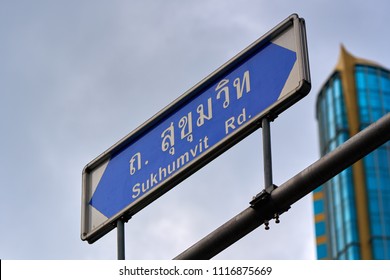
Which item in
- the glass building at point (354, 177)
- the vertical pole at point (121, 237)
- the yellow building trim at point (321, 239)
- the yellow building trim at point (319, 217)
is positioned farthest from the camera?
the yellow building trim at point (319, 217)

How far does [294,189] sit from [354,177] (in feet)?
157

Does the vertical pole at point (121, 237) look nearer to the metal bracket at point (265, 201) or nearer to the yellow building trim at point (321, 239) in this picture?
the metal bracket at point (265, 201)

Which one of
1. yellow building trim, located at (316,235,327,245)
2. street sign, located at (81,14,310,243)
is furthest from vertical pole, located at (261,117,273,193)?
yellow building trim, located at (316,235,327,245)

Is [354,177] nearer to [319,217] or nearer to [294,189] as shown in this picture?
[319,217]

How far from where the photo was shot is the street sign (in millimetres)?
5996

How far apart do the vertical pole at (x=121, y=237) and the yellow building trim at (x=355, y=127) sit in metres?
44.5

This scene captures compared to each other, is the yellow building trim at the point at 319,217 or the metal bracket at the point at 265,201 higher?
the yellow building trim at the point at 319,217

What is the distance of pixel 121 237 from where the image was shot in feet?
21.7

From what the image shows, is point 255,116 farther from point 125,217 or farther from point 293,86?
point 125,217

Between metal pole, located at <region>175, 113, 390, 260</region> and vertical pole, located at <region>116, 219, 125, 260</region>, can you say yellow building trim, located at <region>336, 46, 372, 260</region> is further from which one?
metal pole, located at <region>175, 113, 390, 260</region>

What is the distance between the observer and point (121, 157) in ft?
22.3

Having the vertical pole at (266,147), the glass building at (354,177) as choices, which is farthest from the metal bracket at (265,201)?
the glass building at (354,177)

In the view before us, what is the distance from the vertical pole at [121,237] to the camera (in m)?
6.60

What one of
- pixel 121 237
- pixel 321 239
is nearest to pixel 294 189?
pixel 121 237
